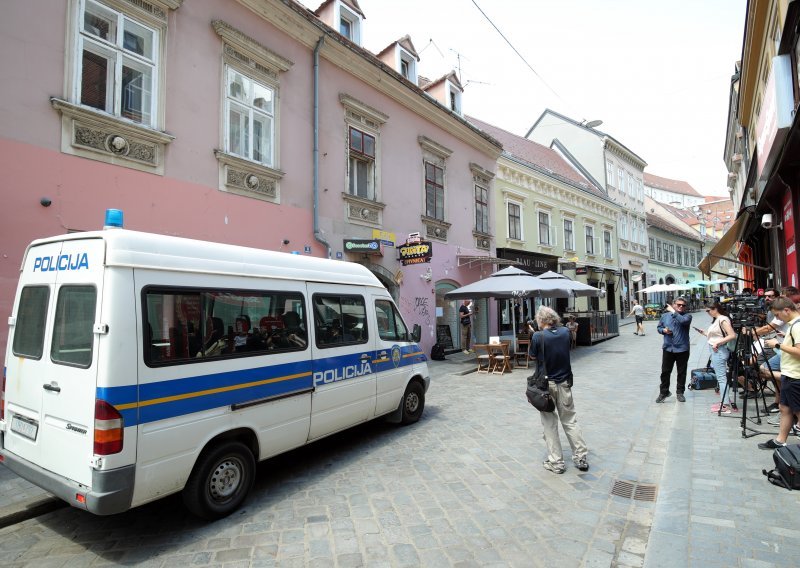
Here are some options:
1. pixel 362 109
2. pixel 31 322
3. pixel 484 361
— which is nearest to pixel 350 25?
pixel 362 109

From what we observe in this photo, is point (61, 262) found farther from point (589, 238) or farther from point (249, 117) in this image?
point (589, 238)

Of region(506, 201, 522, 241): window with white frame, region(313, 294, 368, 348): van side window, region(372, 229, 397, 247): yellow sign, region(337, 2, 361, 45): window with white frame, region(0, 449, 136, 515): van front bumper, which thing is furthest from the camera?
region(506, 201, 522, 241): window with white frame

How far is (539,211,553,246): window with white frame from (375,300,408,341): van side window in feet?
50.5

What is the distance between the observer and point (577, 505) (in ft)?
12.5

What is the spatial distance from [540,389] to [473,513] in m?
1.47

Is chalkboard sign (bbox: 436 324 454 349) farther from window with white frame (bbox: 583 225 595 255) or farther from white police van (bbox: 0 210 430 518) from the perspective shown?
window with white frame (bbox: 583 225 595 255)

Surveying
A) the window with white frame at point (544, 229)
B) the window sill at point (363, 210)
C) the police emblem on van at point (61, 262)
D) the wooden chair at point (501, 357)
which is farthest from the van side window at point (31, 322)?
the window with white frame at point (544, 229)

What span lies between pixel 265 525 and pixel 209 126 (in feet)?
24.0

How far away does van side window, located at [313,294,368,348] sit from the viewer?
4.85 meters

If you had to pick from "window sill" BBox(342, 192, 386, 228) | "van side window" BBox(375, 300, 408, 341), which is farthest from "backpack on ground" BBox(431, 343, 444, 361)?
"van side window" BBox(375, 300, 408, 341)

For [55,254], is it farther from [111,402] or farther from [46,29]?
[46,29]

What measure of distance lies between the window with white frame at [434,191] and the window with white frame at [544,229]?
24.7 feet

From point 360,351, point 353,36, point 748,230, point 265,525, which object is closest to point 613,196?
point 748,230

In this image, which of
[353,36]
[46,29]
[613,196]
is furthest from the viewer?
[613,196]
